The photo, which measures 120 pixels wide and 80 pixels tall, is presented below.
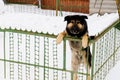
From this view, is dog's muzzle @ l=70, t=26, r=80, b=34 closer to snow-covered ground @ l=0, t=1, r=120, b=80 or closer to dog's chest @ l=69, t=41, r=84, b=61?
dog's chest @ l=69, t=41, r=84, b=61

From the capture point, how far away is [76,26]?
4.83 meters

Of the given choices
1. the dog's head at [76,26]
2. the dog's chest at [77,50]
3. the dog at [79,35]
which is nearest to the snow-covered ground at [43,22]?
the dog's chest at [77,50]

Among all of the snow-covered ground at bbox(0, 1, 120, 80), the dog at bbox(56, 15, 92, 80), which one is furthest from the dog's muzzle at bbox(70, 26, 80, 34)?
the snow-covered ground at bbox(0, 1, 120, 80)

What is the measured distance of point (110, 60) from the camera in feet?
20.5

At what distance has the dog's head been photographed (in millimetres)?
4770

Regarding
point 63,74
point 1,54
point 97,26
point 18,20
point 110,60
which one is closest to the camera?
point 63,74

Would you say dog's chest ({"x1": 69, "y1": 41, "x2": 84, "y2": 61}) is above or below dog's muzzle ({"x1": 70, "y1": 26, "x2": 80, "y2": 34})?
Result: below

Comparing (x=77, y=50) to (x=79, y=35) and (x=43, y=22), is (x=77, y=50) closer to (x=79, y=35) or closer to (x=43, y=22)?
(x=79, y=35)

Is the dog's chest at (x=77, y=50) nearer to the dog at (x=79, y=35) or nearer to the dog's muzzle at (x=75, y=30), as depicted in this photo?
the dog at (x=79, y=35)

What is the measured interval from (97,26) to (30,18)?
2.44 meters

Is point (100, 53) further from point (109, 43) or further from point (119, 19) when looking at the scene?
point (119, 19)

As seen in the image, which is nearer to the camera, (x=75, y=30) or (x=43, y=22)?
(x=75, y=30)

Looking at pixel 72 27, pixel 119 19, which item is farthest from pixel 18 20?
pixel 72 27

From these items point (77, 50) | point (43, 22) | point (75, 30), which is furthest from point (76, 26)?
point (43, 22)
